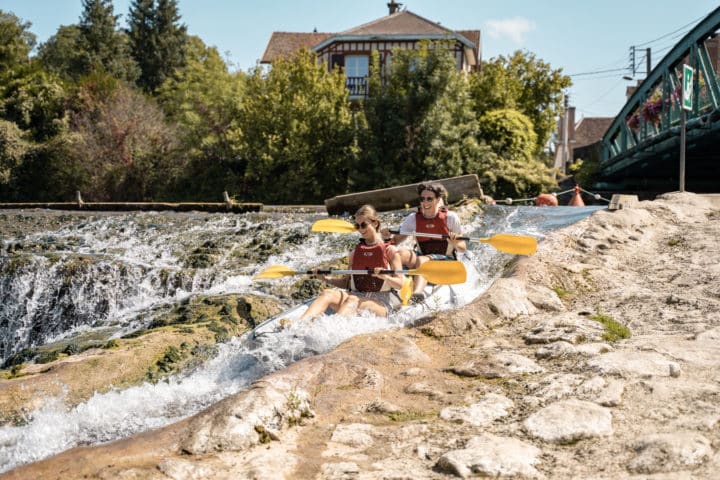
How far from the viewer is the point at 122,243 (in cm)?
1345

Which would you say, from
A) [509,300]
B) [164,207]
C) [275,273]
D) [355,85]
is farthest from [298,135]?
[509,300]

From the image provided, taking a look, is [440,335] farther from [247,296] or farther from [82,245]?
[82,245]

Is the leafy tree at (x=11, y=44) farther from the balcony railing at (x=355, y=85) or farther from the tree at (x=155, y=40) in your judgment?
the balcony railing at (x=355, y=85)

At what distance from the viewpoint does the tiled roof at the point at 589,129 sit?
2399 inches

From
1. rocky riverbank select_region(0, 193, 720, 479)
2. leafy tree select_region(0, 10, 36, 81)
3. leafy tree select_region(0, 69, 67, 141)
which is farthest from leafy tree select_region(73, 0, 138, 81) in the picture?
rocky riverbank select_region(0, 193, 720, 479)

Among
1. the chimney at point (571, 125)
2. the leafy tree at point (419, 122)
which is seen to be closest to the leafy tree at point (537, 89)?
the leafy tree at point (419, 122)

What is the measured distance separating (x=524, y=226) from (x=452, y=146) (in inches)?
394

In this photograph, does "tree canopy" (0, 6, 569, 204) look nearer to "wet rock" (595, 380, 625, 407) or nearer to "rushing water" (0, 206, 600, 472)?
"rushing water" (0, 206, 600, 472)

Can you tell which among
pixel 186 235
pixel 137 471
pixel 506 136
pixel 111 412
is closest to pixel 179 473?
pixel 137 471

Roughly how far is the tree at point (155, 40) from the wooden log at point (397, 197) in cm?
3665

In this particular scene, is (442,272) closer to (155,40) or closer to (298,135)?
(298,135)

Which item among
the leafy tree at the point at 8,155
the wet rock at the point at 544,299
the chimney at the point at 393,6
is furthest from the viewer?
the chimney at the point at 393,6

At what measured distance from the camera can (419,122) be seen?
910 inches

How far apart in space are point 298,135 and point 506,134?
699cm
